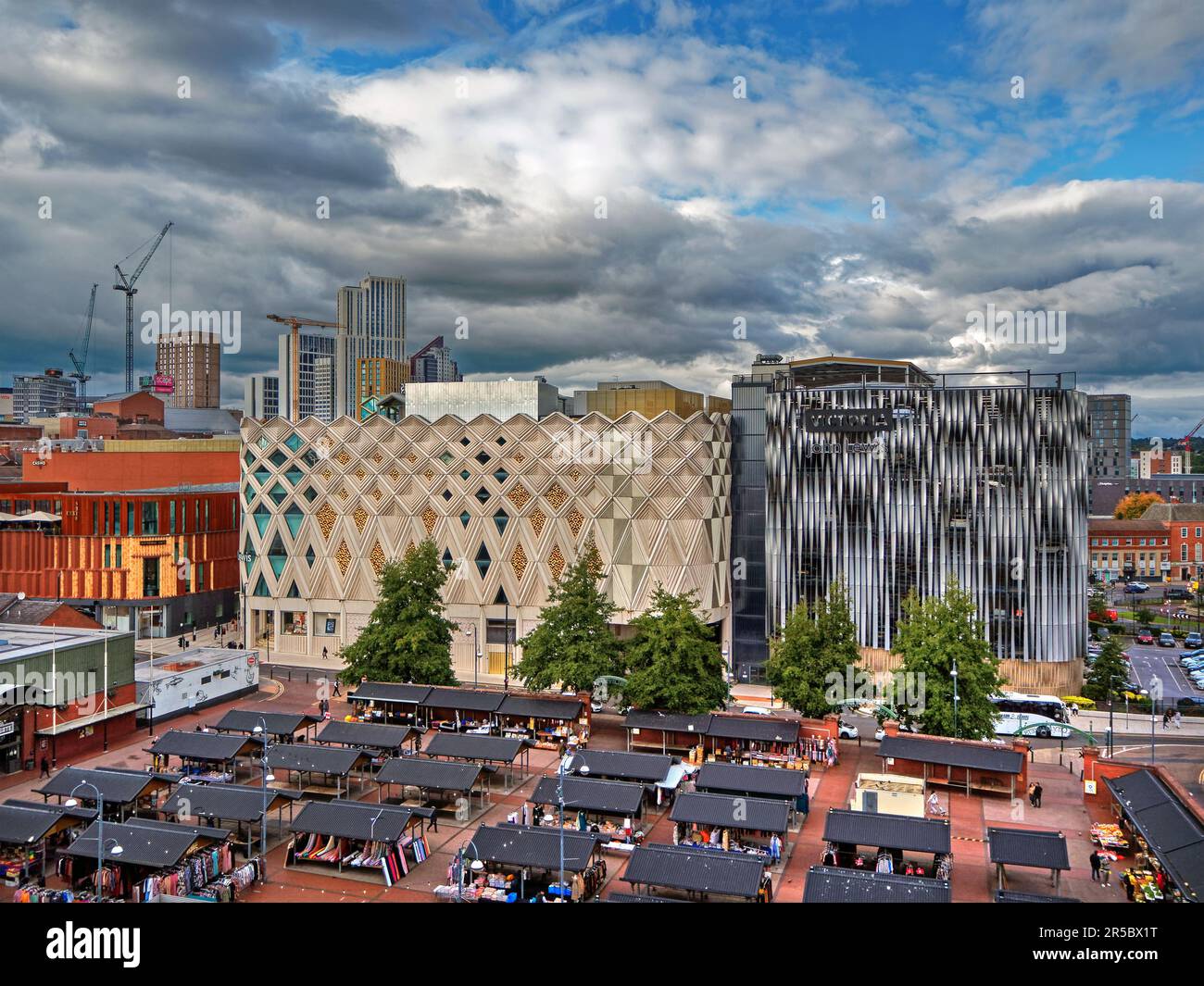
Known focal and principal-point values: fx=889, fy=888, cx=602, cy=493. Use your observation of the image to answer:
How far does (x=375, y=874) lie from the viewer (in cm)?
3238

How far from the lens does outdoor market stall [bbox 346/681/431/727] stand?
5088 centimetres

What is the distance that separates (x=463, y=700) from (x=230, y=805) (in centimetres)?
1662

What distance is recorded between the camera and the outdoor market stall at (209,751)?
41.8 metres

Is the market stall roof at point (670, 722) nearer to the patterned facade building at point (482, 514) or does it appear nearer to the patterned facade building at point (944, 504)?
the patterned facade building at point (482, 514)

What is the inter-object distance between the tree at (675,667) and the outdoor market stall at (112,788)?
910 inches

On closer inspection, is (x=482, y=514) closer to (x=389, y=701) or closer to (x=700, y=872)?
(x=389, y=701)

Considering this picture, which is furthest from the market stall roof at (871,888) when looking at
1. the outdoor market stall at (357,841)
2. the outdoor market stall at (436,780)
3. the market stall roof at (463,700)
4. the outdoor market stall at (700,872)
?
the market stall roof at (463,700)

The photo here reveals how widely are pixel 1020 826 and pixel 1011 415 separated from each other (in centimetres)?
3569

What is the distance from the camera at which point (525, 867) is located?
3059cm

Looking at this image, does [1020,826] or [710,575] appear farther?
[710,575]

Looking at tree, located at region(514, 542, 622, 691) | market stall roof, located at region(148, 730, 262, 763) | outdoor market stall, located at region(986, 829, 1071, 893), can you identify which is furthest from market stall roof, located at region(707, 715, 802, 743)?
market stall roof, located at region(148, 730, 262, 763)
